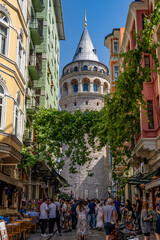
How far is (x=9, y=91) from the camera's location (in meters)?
14.2

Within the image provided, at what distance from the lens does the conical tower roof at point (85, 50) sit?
59531 millimetres

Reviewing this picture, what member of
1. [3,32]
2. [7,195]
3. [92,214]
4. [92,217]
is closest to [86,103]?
[92,217]

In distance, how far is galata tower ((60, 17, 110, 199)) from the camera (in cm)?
5125

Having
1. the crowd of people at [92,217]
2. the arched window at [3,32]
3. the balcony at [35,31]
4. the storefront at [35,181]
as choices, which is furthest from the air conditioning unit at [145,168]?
the balcony at [35,31]

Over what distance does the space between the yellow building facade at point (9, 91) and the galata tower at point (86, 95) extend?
1398 inches

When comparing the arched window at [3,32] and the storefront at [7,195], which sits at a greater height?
the arched window at [3,32]

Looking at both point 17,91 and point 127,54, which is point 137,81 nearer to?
point 127,54

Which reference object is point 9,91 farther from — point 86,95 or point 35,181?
point 86,95

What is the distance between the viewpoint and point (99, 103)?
55469 mm

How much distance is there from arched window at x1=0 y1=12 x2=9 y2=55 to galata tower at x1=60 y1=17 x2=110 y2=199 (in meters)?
38.3

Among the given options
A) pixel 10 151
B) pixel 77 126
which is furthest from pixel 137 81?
pixel 77 126

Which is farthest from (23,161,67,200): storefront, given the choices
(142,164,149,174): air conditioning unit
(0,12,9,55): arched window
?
(0,12,9,55): arched window

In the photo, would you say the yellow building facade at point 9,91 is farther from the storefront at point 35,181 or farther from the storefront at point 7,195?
the storefront at point 35,181

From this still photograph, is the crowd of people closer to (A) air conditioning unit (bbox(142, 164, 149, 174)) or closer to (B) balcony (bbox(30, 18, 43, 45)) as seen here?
(A) air conditioning unit (bbox(142, 164, 149, 174))
